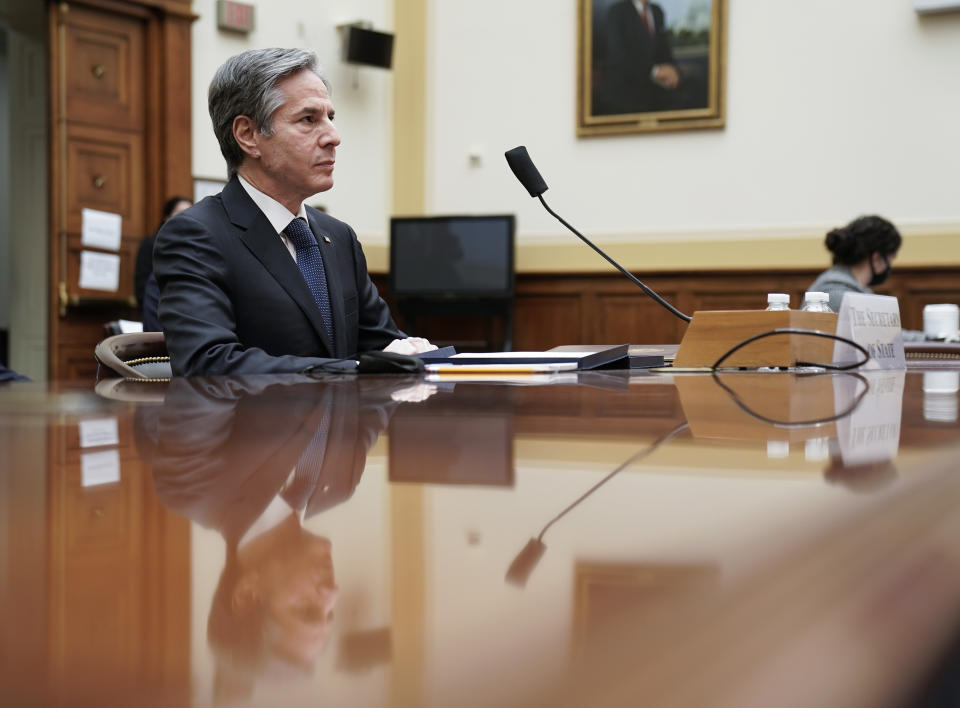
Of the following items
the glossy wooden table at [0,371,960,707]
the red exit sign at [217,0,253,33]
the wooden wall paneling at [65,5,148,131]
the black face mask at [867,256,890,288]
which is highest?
the red exit sign at [217,0,253,33]

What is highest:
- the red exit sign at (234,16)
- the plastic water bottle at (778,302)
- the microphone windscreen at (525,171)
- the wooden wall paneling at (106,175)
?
the red exit sign at (234,16)

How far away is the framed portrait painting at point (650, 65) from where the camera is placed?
5648 mm

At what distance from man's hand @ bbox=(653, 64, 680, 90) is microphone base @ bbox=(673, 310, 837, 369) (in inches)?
182

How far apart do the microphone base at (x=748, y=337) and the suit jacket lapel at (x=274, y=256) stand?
757 mm

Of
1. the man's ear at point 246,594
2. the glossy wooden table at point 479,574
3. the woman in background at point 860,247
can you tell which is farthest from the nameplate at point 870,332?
the woman in background at point 860,247

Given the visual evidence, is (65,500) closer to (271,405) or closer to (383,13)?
(271,405)

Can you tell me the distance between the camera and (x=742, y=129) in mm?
5652

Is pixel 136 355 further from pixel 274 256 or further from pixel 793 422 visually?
pixel 793 422

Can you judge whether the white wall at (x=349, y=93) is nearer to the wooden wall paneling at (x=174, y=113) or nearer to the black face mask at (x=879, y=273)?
the wooden wall paneling at (x=174, y=113)

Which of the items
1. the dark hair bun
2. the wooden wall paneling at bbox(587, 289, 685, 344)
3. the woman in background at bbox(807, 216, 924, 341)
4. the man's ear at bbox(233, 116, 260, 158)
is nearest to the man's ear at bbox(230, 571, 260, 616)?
the man's ear at bbox(233, 116, 260, 158)

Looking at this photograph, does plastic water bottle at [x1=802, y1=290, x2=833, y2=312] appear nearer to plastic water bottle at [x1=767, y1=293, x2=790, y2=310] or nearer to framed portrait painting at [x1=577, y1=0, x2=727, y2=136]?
plastic water bottle at [x1=767, y1=293, x2=790, y2=310]

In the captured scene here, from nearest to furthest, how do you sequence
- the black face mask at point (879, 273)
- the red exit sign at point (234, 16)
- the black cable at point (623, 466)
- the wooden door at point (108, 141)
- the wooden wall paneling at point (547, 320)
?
1. the black cable at point (623, 466)
2. the black face mask at point (879, 273)
3. the wooden door at point (108, 141)
4. the red exit sign at point (234, 16)
5. the wooden wall paneling at point (547, 320)

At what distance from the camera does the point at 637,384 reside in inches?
39.0

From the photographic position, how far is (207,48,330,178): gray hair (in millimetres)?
2090
